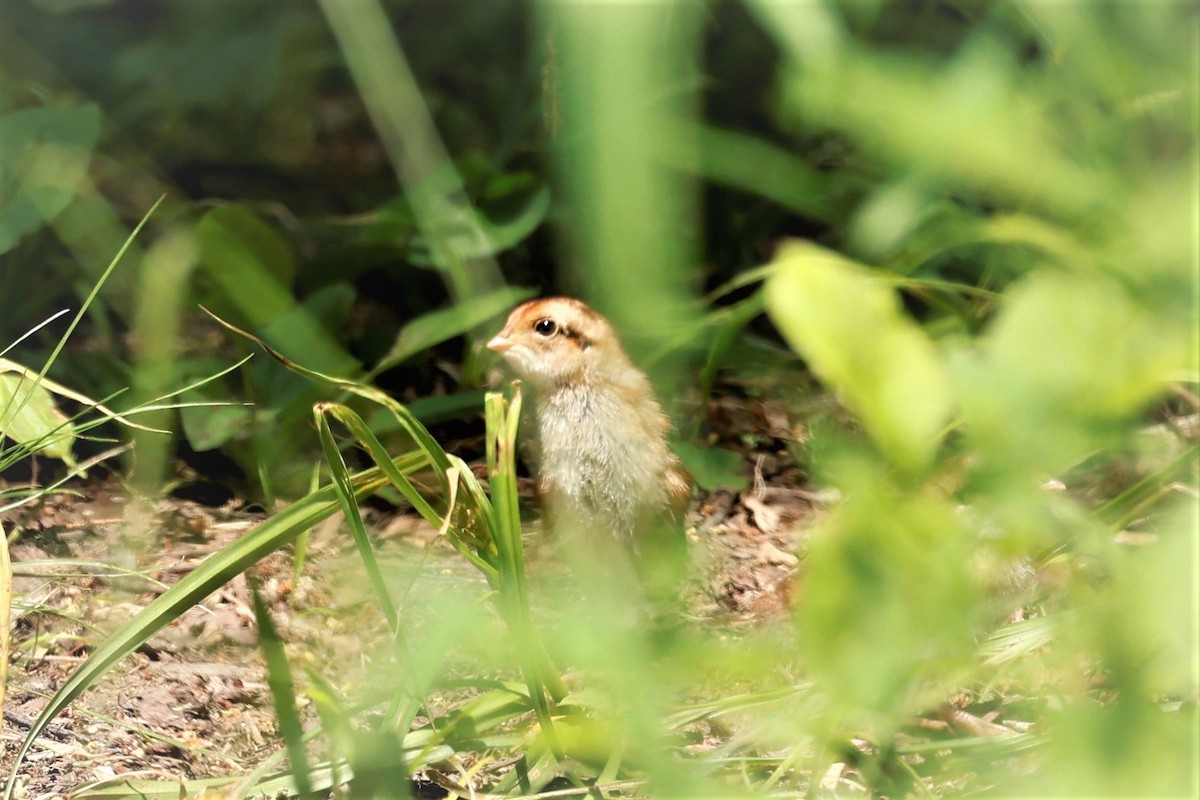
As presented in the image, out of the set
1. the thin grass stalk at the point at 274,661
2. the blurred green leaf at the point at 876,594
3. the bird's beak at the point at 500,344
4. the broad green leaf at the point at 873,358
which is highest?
the bird's beak at the point at 500,344

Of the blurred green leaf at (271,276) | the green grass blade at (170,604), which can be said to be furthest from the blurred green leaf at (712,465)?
the green grass blade at (170,604)

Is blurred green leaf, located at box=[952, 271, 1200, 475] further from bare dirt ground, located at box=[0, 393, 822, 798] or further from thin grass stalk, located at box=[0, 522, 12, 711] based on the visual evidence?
thin grass stalk, located at box=[0, 522, 12, 711]

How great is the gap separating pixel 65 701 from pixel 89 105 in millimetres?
1425

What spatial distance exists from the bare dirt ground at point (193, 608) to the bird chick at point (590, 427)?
17 centimetres

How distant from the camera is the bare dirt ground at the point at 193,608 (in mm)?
1560

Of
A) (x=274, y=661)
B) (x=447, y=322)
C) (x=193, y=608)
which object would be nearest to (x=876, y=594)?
(x=274, y=661)

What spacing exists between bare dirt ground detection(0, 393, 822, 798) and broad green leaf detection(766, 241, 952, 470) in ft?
3.18

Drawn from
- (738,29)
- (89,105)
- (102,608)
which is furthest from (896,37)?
(102,608)

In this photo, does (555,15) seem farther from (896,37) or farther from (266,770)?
(896,37)

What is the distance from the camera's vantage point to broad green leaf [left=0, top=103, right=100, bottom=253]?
2.09 metres

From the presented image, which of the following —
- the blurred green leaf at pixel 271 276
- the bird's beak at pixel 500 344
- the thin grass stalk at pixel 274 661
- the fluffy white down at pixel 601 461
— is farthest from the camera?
the bird's beak at pixel 500 344

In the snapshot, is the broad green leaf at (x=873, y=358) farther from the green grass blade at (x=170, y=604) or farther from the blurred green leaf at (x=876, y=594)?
the green grass blade at (x=170, y=604)

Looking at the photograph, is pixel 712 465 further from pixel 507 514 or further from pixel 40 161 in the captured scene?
pixel 40 161

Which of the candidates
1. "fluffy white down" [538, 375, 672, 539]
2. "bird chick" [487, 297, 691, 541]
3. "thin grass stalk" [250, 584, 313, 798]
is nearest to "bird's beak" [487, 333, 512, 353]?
"bird chick" [487, 297, 691, 541]
